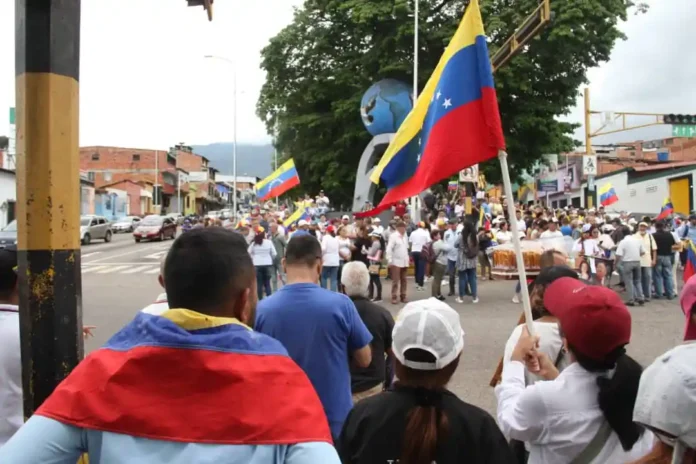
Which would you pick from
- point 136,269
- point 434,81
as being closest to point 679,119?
point 136,269

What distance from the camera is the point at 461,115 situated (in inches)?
157

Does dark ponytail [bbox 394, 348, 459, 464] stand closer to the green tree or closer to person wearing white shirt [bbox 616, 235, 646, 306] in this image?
person wearing white shirt [bbox 616, 235, 646, 306]

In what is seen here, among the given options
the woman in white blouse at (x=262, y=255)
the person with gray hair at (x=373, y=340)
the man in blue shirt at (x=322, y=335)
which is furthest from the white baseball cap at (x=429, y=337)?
the woman in white blouse at (x=262, y=255)

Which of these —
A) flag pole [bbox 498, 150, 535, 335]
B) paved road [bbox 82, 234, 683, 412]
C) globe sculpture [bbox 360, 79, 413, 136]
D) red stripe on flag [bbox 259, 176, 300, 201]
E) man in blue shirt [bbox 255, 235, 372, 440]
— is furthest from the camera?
globe sculpture [bbox 360, 79, 413, 136]

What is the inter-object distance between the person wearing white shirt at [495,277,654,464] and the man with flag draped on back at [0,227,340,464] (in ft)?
4.05

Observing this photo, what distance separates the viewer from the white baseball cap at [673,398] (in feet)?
6.14

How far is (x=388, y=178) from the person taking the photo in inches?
192

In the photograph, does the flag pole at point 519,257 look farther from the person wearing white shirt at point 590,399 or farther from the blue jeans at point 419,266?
the blue jeans at point 419,266

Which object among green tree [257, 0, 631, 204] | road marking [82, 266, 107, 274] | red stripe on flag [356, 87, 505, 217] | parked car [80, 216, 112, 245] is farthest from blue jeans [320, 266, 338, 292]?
parked car [80, 216, 112, 245]

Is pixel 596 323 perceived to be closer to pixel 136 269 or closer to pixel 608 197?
pixel 136 269

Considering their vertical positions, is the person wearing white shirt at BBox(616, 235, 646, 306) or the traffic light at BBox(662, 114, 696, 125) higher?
the traffic light at BBox(662, 114, 696, 125)

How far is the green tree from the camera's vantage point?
98.9 ft

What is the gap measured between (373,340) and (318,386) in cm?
90

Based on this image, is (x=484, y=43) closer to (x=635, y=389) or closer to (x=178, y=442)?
(x=635, y=389)
